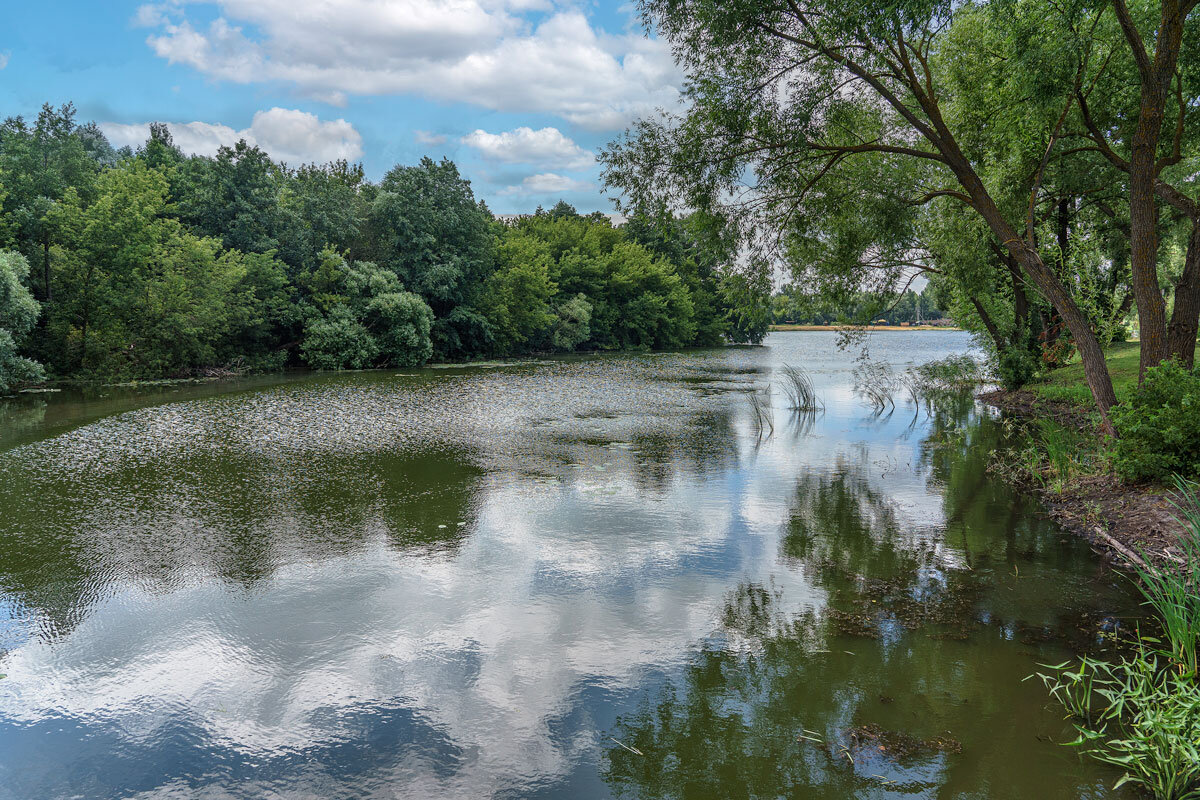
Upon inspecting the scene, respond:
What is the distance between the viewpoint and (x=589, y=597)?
6410 mm

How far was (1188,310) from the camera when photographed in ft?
32.7

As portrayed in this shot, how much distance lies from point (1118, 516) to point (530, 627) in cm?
709

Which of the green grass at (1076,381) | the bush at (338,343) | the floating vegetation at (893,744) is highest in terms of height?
the bush at (338,343)

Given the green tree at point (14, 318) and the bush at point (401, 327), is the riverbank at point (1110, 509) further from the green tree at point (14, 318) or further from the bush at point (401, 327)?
the bush at point (401, 327)

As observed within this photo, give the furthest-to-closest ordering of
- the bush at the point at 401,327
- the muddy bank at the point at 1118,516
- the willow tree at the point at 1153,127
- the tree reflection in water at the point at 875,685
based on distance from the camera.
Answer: the bush at the point at 401,327 → the willow tree at the point at 1153,127 → the muddy bank at the point at 1118,516 → the tree reflection in water at the point at 875,685

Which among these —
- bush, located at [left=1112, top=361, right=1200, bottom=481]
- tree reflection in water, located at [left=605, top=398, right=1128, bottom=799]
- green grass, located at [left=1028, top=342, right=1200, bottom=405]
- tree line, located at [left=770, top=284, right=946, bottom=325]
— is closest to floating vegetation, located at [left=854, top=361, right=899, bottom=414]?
tree line, located at [left=770, top=284, right=946, bottom=325]

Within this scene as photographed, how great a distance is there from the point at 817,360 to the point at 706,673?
127ft

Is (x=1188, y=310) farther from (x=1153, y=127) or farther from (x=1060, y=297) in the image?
(x=1153, y=127)

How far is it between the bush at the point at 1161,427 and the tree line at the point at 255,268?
6618mm

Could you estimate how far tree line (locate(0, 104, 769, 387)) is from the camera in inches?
995

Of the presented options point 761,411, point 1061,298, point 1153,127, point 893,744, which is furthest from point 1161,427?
point 761,411

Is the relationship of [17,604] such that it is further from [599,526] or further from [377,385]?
[377,385]

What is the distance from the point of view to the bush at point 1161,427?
7695 millimetres

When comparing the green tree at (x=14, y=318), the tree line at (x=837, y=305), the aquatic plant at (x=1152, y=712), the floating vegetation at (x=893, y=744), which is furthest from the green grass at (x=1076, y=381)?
the green tree at (x=14, y=318)
